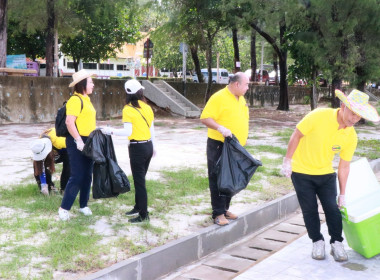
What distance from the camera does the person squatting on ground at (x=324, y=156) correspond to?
4539 millimetres

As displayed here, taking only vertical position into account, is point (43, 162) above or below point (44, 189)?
above

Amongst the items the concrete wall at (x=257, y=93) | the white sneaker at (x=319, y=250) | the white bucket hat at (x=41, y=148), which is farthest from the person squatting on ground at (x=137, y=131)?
the concrete wall at (x=257, y=93)

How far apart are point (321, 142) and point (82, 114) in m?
2.54

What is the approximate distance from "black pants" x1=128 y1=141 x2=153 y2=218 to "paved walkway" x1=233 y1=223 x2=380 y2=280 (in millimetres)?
1445

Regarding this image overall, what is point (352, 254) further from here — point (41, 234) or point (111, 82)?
point (111, 82)

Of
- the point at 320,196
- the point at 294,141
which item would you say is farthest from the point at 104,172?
the point at 320,196

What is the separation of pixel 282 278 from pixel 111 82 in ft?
51.1

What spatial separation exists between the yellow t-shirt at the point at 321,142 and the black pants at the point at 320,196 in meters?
0.07

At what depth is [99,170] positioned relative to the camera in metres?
5.38

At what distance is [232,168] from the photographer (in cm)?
526

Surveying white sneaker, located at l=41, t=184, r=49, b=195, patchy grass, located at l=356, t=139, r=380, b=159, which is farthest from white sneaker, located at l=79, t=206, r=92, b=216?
patchy grass, located at l=356, t=139, r=380, b=159

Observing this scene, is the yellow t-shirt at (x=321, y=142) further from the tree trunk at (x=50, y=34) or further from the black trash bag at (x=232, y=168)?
the tree trunk at (x=50, y=34)

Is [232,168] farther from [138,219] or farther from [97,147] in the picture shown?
[97,147]

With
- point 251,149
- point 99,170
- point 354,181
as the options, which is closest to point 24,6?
point 251,149
